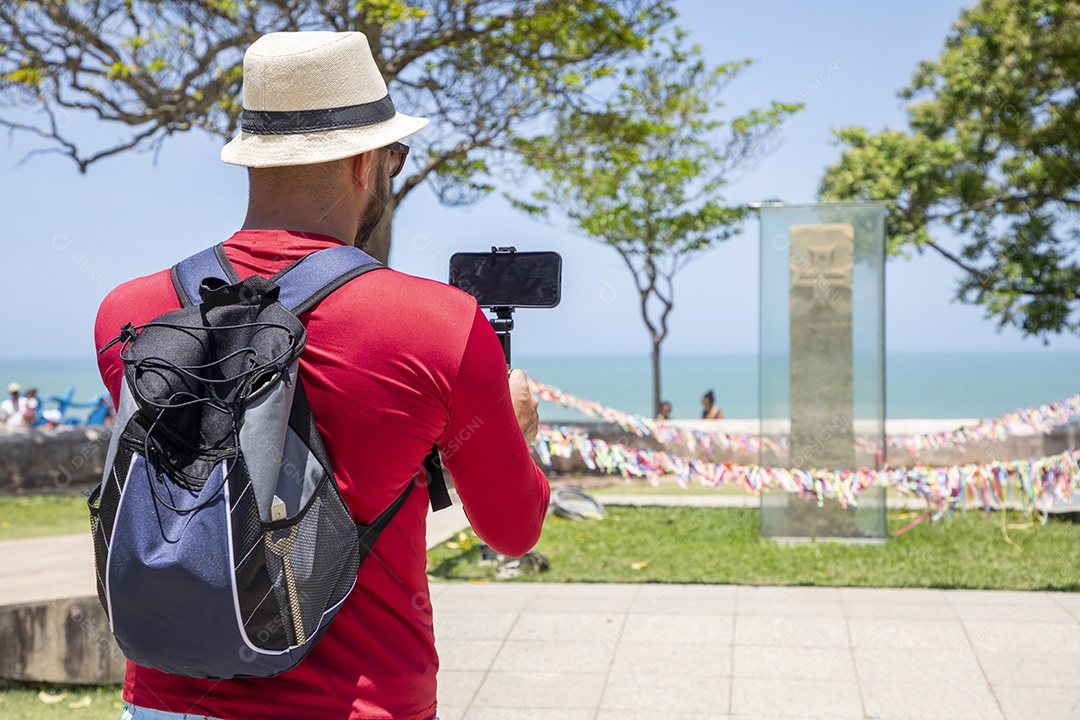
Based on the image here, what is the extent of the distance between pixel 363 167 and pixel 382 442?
0.47 meters

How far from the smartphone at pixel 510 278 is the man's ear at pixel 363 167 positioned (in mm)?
392

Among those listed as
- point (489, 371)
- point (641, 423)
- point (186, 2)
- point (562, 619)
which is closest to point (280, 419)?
point (489, 371)

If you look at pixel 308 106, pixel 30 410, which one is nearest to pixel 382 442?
pixel 308 106

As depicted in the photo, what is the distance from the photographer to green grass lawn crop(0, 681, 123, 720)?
16.0 feet

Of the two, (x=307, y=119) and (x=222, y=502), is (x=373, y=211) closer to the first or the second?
(x=307, y=119)

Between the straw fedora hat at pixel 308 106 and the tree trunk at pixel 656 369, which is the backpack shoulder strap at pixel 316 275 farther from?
the tree trunk at pixel 656 369

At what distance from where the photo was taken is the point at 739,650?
5.45 m

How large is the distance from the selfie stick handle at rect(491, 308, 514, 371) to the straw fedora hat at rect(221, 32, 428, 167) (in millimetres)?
506

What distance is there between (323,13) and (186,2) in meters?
1.83

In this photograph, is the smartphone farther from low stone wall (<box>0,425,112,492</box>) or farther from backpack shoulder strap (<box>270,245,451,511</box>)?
low stone wall (<box>0,425,112,492</box>)

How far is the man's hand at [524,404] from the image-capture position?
5.65 feet

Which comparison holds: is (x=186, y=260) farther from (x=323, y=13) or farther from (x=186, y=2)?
(x=186, y=2)

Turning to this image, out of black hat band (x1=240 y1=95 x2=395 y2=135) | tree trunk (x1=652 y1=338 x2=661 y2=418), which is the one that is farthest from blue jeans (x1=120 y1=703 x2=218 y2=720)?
tree trunk (x1=652 y1=338 x2=661 y2=418)

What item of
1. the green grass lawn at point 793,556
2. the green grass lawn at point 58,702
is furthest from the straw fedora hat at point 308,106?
the green grass lawn at point 793,556
